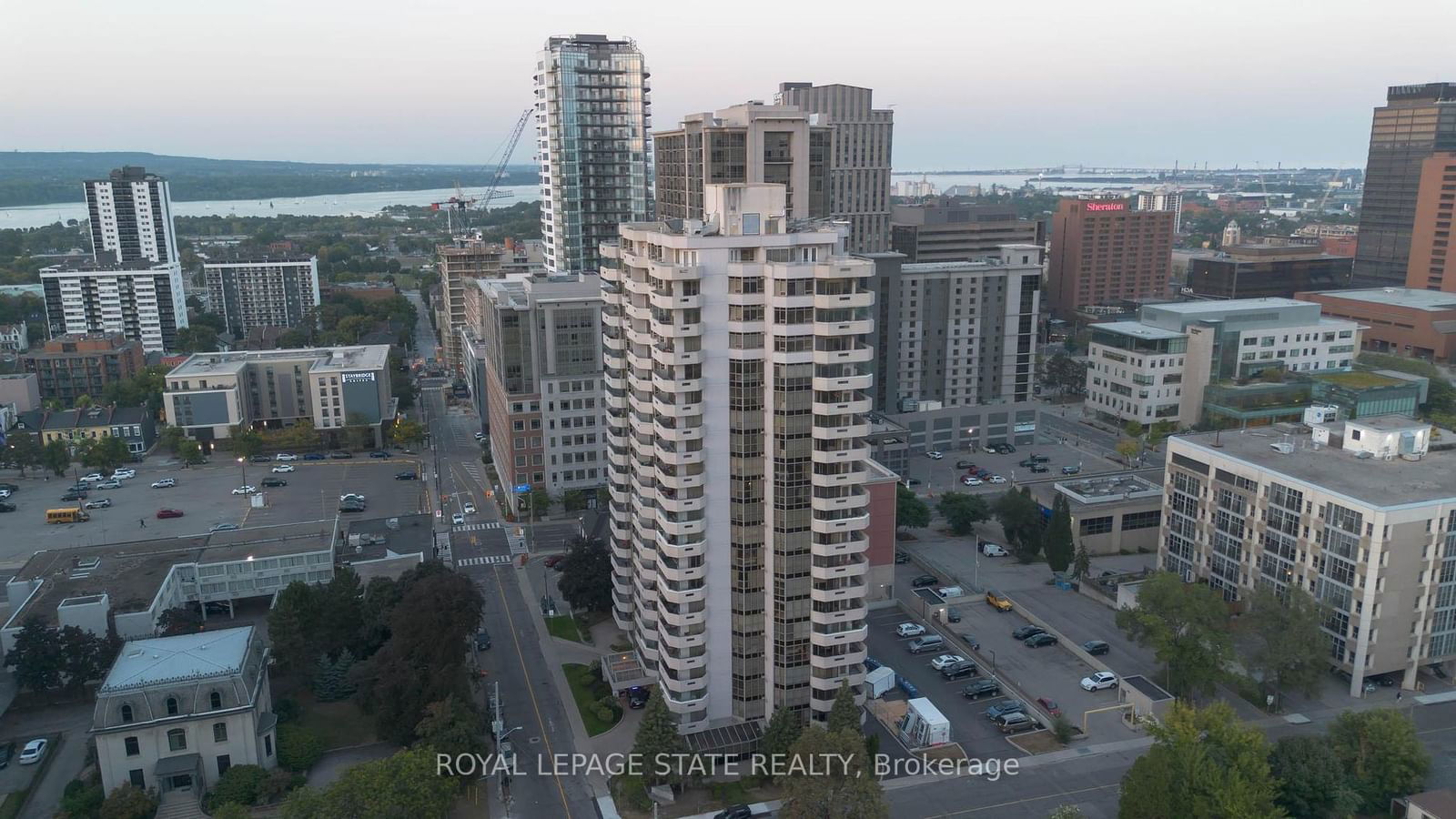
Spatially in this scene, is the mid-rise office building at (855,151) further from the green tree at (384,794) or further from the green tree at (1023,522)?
the green tree at (384,794)

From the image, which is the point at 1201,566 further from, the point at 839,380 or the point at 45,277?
the point at 45,277

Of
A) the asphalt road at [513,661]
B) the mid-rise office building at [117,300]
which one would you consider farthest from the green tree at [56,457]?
the mid-rise office building at [117,300]

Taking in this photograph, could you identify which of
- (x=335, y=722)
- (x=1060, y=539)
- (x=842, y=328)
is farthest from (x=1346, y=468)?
(x=335, y=722)

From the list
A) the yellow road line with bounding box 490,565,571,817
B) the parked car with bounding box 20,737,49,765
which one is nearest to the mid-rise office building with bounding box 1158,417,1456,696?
the yellow road line with bounding box 490,565,571,817

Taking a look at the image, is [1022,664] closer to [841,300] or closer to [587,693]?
[587,693]

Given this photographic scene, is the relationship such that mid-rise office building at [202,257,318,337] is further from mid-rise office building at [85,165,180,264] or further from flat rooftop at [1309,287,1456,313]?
flat rooftop at [1309,287,1456,313]

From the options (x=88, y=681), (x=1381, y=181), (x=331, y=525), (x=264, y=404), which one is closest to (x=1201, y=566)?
(x=331, y=525)
